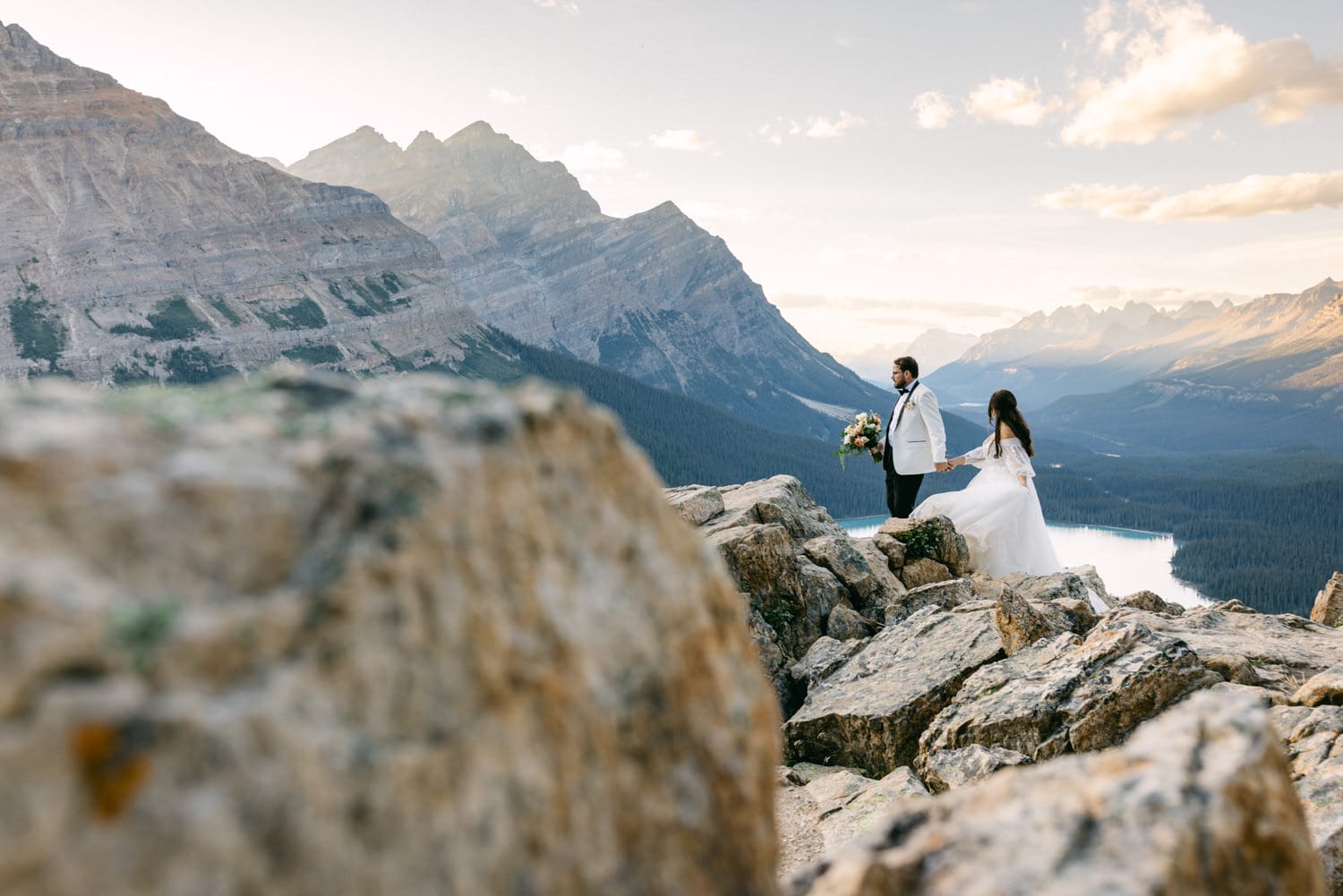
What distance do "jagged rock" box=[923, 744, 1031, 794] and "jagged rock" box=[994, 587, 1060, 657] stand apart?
216cm

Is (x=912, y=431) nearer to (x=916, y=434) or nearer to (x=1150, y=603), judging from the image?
(x=916, y=434)

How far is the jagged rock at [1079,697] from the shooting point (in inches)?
281

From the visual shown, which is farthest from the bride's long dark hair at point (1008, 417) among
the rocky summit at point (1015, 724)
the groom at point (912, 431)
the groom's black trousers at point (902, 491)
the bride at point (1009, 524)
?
the rocky summit at point (1015, 724)

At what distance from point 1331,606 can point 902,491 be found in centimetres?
727

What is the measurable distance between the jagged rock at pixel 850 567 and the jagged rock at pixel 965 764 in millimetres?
5966

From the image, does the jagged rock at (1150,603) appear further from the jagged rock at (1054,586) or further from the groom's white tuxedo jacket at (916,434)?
the groom's white tuxedo jacket at (916,434)

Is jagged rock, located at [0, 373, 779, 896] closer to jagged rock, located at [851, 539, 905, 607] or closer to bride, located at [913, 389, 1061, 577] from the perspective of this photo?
jagged rock, located at [851, 539, 905, 607]

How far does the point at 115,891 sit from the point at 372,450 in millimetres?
1145

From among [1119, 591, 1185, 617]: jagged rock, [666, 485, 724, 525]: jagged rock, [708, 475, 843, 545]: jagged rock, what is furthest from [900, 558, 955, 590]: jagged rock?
[666, 485, 724, 525]: jagged rock

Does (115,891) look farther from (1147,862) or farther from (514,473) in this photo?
(1147,862)

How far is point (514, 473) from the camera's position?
2498 millimetres

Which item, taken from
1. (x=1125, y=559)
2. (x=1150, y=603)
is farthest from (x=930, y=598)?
(x=1125, y=559)

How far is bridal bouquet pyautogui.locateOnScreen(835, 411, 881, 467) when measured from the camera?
16703mm

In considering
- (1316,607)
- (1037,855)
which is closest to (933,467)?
(1316,607)
